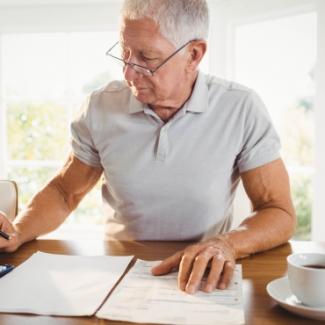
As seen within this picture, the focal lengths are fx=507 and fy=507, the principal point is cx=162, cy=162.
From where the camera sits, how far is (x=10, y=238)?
1.24m

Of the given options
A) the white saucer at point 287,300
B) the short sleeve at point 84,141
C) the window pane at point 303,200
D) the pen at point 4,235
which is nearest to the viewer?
the white saucer at point 287,300

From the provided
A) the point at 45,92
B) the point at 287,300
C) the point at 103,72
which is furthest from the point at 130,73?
the point at 45,92

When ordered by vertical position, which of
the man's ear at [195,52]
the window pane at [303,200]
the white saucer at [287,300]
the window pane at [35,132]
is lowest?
the window pane at [303,200]

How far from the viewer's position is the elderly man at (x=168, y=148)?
4.40ft

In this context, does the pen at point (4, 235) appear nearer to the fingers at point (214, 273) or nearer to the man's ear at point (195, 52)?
the fingers at point (214, 273)

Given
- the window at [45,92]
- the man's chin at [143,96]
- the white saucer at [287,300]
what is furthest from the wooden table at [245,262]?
the window at [45,92]

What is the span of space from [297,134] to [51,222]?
2228 millimetres

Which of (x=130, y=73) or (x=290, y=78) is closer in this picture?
(x=130, y=73)

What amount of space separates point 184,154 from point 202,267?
547mm

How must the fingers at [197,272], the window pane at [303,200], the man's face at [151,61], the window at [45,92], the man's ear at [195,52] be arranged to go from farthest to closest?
the window at [45,92], the window pane at [303,200], the man's ear at [195,52], the man's face at [151,61], the fingers at [197,272]

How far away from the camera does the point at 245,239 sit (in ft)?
3.92

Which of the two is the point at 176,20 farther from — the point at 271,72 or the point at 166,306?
the point at 271,72

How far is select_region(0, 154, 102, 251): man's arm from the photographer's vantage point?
4.38 feet

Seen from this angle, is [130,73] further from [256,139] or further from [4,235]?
[4,235]
